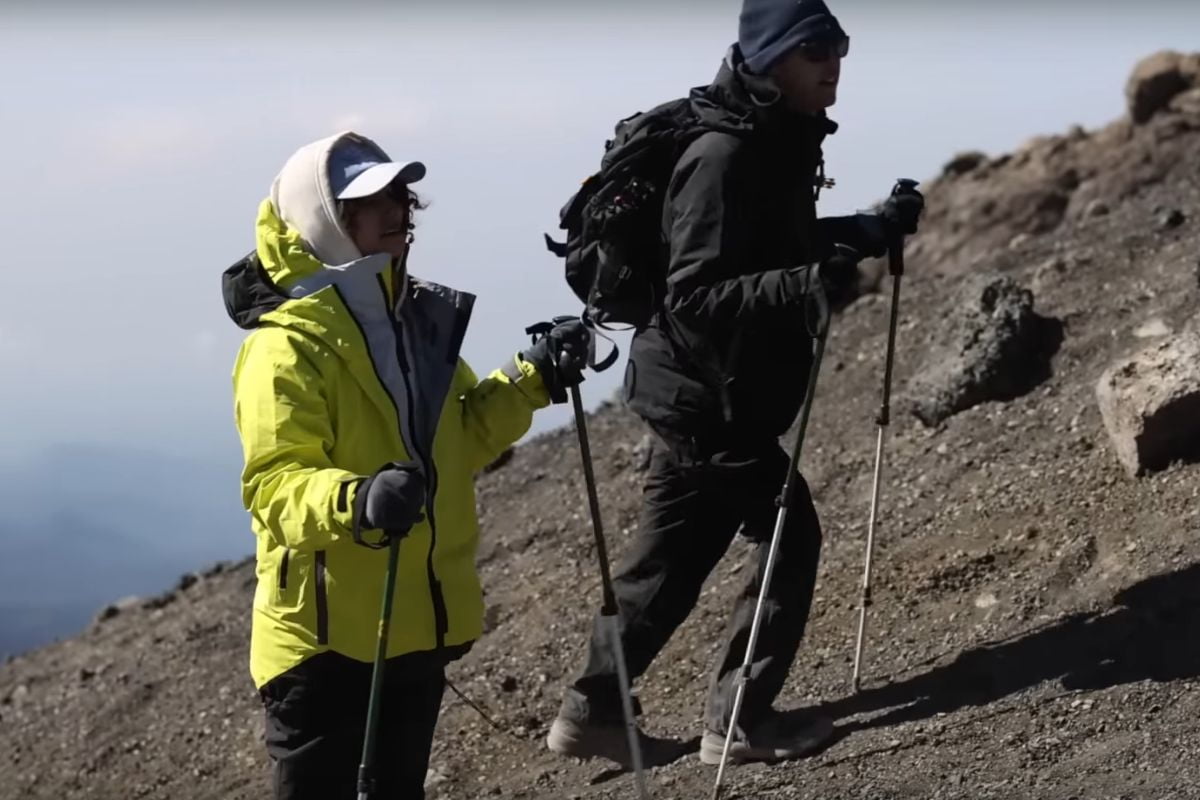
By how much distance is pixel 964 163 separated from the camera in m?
21.0

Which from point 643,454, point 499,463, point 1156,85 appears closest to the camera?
point 643,454

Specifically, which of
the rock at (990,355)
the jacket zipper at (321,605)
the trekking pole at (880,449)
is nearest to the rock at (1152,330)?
the rock at (990,355)

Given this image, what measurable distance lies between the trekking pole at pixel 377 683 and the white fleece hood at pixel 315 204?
0.84m

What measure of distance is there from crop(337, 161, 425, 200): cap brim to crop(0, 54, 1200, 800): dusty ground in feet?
9.69

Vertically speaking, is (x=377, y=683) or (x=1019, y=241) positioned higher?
(x=1019, y=241)

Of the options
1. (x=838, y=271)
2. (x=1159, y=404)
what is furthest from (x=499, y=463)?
(x=838, y=271)

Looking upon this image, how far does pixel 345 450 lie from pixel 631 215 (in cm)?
186

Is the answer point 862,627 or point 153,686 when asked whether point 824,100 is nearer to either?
point 862,627

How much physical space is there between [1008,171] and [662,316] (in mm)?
13936

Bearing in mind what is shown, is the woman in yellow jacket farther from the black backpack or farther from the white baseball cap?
the black backpack

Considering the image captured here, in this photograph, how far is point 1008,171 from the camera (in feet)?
64.4

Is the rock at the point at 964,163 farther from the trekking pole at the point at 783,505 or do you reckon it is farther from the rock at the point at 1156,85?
the trekking pole at the point at 783,505

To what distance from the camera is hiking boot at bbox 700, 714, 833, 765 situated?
689 centimetres

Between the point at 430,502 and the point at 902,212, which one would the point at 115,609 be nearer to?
the point at 902,212
